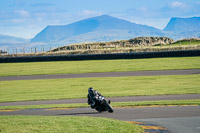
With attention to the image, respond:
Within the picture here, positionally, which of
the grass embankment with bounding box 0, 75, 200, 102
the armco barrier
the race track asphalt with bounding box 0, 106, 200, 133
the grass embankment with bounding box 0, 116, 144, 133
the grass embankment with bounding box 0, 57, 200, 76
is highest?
the armco barrier

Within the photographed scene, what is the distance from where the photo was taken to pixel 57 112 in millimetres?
16375

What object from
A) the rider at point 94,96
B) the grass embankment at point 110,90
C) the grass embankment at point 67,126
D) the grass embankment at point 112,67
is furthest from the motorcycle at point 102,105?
the grass embankment at point 112,67

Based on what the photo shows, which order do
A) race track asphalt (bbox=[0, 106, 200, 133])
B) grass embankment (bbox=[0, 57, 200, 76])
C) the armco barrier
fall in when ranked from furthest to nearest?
the armco barrier
grass embankment (bbox=[0, 57, 200, 76])
race track asphalt (bbox=[0, 106, 200, 133])

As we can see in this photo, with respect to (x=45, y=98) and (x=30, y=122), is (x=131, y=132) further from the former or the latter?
(x=45, y=98)

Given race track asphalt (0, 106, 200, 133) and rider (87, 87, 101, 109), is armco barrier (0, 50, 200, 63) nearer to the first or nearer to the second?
race track asphalt (0, 106, 200, 133)

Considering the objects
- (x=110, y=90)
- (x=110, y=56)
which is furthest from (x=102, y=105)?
(x=110, y=56)

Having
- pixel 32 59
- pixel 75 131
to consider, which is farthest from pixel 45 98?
pixel 32 59

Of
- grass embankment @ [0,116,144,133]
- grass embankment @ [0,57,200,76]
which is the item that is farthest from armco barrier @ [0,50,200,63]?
grass embankment @ [0,116,144,133]

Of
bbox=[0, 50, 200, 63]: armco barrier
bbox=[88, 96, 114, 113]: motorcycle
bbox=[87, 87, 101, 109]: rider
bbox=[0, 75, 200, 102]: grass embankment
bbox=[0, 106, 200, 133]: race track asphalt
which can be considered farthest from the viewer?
bbox=[0, 50, 200, 63]: armco barrier

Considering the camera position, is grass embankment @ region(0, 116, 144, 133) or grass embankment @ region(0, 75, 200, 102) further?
grass embankment @ region(0, 75, 200, 102)

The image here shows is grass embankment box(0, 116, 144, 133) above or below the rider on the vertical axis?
below

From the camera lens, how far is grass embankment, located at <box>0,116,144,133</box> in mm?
10844

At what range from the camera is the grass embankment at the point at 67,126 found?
1084 cm

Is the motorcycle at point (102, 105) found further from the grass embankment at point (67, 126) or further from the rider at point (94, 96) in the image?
the grass embankment at point (67, 126)
